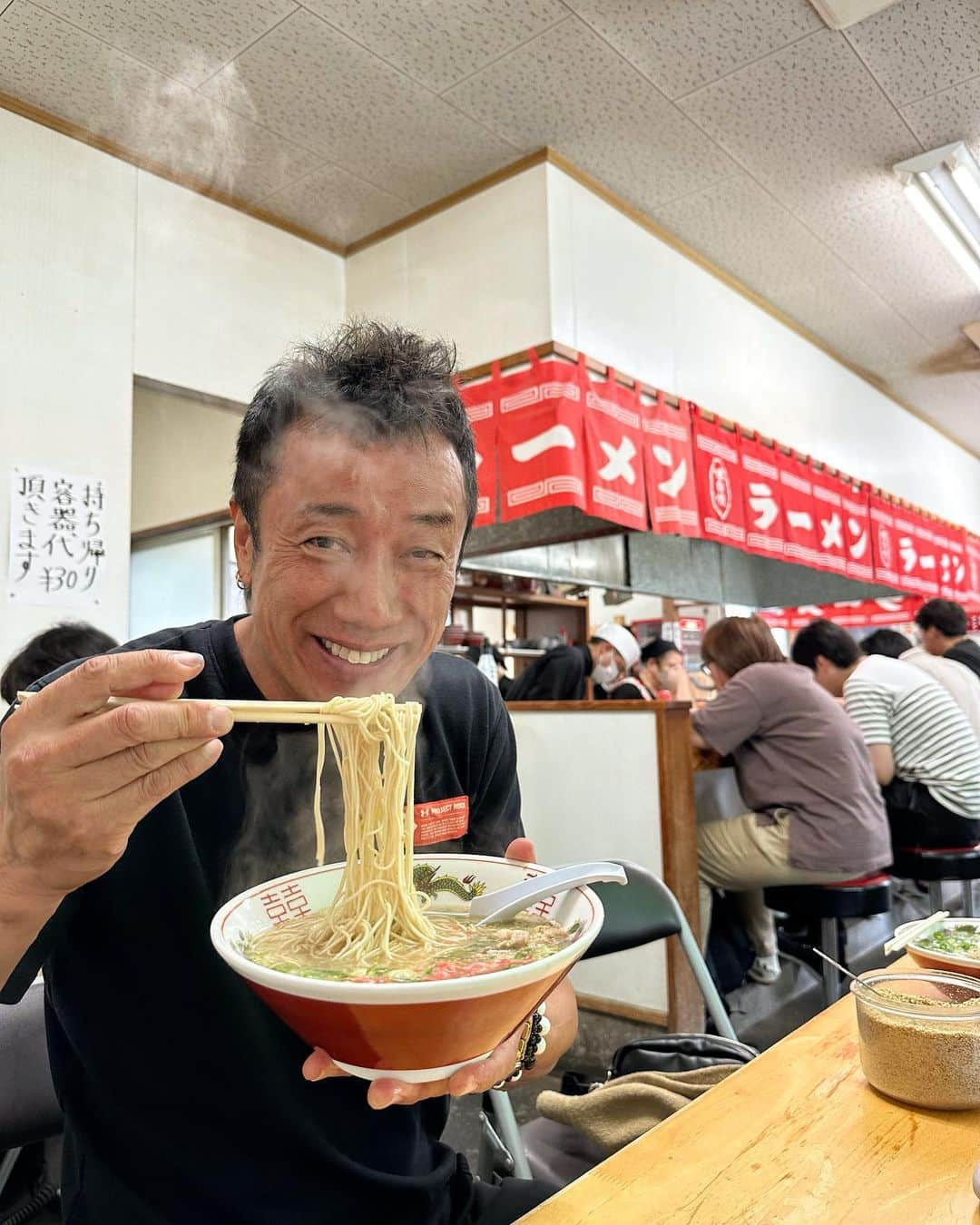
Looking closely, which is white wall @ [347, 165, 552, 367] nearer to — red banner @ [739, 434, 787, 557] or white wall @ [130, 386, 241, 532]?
red banner @ [739, 434, 787, 557]

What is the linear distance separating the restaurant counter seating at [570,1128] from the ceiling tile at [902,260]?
3.77 metres

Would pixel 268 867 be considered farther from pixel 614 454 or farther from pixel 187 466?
pixel 614 454

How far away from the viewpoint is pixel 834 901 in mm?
3373

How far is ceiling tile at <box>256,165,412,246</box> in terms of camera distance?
2.47m

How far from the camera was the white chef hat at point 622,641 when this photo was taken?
19.0ft

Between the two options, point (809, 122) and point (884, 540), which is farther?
point (884, 540)

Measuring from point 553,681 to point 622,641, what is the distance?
2.15 m

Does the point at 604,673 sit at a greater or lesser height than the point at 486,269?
lesser

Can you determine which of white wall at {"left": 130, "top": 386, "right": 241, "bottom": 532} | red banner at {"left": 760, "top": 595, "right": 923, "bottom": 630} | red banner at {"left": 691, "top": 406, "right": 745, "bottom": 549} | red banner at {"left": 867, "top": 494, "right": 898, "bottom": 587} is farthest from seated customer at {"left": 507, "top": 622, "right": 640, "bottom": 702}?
red banner at {"left": 760, "top": 595, "right": 923, "bottom": 630}

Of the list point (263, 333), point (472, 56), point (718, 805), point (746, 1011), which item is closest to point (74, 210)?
point (263, 333)

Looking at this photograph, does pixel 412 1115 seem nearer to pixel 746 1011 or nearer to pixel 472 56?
pixel 746 1011

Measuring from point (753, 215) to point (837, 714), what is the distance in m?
2.52

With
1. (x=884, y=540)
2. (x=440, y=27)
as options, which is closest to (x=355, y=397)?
(x=440, y=27)

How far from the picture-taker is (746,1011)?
12.2 feet
